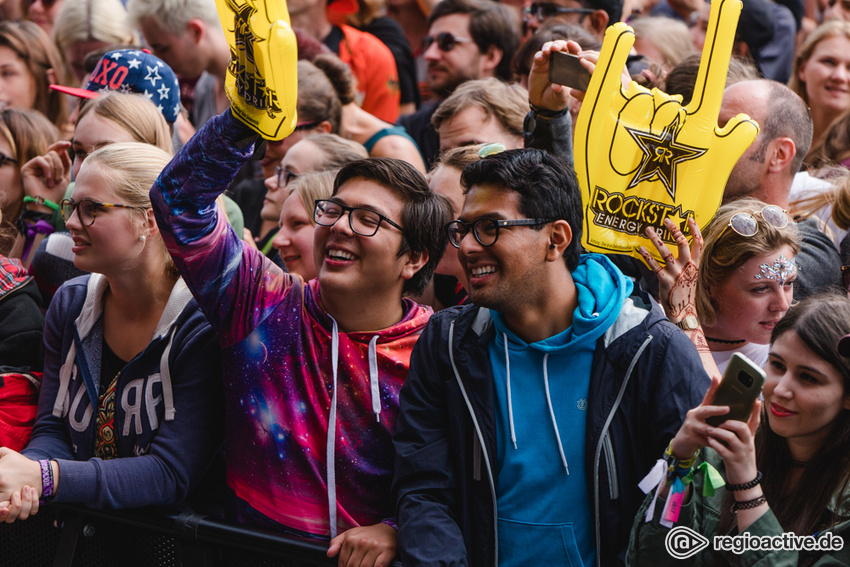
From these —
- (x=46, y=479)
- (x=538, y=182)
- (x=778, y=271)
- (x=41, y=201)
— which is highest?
(x=538, y=182)

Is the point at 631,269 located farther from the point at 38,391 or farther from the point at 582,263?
the point at 38,391

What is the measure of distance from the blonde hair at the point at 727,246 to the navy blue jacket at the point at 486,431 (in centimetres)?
71

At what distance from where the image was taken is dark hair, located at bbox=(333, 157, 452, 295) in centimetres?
270

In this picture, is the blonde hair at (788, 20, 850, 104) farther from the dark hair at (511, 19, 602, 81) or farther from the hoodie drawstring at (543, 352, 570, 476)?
the hoodie drawstring at (543, 352, 570, 476)

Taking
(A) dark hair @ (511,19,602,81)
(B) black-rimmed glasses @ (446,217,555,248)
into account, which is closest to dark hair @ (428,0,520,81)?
(A) dark hair @ (511,19,602,81)

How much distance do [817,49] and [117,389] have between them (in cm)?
396

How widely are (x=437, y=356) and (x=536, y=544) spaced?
1.79 feet

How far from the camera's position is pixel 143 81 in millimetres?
4027

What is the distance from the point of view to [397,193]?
271cm

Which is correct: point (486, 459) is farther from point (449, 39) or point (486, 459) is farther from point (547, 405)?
point (449, 39)

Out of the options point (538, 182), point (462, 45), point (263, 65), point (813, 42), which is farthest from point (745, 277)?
point (462, 45)

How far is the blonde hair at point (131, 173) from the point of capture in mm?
2777

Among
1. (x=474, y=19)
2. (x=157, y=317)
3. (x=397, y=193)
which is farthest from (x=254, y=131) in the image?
(x=474, y=19)

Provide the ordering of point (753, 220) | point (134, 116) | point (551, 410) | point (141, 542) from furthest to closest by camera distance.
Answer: point (134, 116) < point (753, 220) < point (141, 542) < point (551, 410)
